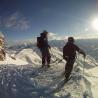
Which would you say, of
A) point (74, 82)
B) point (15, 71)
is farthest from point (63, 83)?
point (15, 71)

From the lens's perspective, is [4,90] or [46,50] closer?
[4,90]

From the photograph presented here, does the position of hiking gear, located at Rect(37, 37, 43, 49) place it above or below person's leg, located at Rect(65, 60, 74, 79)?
above

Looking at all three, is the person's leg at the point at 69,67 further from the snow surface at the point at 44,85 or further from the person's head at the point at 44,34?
the person's head at the point at 44,34

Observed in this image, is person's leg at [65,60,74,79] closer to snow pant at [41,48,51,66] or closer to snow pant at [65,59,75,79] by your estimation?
snow pant at [65,59,75,79]

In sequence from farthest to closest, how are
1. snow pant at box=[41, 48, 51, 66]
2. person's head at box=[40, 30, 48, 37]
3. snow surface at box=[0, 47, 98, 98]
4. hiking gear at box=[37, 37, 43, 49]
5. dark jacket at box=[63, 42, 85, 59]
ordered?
1. snow pant at box=[41, 48, 51, 66]
2. person's head at box=[40, 30, 48, 37]
3. hiking gear at box=[37, 37, 43, 49]
4. dark jacket at box=[63, 42, 85, 59]
5. snow surface at box=[0, 47, 98, 98]

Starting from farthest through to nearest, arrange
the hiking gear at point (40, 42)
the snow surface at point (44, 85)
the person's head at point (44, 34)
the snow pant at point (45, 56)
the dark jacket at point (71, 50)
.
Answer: the snow pant at point (45, 56) → the person's head at point (44, 34) → the hiking gear at point (40, 42) → the dark jacket at point (71, 50) → the snow surface at point (44, 85)

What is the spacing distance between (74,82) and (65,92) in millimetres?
1937

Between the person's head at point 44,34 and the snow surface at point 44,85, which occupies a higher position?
the person's head at point 44,34

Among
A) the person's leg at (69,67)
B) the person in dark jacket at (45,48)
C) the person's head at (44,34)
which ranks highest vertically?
the person's head at (44,34)

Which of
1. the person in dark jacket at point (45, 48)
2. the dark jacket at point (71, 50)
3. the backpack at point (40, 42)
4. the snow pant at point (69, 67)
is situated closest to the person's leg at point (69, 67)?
the snow pant at point (69, 67)

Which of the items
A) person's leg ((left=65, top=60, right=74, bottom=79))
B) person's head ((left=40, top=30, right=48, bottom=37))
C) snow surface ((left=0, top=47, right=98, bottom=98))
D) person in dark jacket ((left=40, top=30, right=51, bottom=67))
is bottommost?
snow surface ((left=0, top=47, right=98, bottom=98))

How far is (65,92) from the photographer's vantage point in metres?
15.0

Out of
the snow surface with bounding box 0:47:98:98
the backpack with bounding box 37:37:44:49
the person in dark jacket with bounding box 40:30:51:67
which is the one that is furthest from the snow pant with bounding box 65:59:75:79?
the backpack with bounding box 37:37:44:49

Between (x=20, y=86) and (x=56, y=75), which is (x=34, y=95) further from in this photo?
(x=56, y=75)
